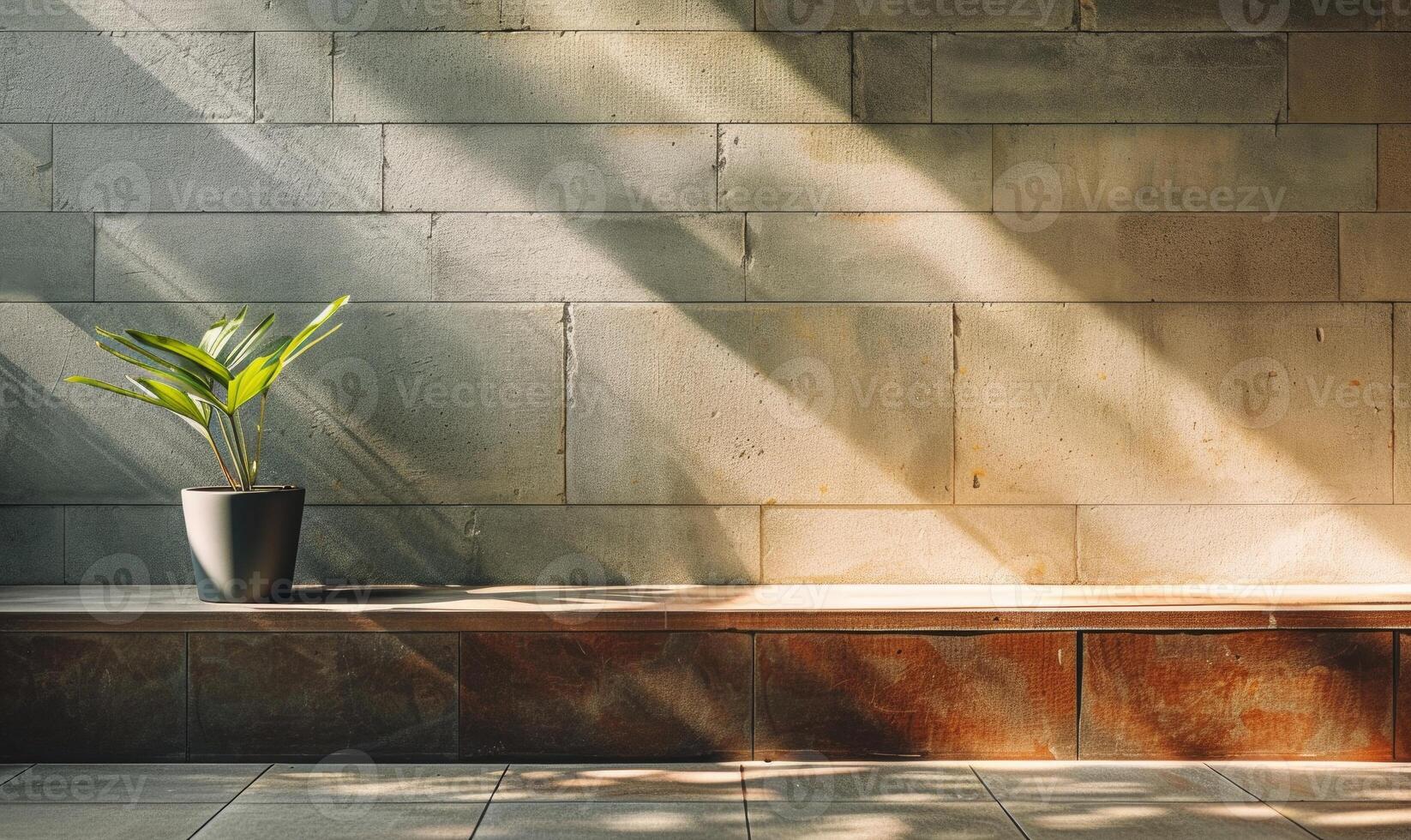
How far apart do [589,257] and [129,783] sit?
2673mm

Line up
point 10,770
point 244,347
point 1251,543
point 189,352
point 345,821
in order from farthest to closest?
point 1251,543
point 244,347
point 10,770
point 189,352
point 345,821

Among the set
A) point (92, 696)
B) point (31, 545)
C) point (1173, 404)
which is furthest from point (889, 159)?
point (31, 545)

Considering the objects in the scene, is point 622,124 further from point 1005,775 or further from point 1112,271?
point 1005,775

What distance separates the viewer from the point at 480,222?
4.16 meters

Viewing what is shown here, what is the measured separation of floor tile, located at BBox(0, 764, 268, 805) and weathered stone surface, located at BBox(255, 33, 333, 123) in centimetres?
271

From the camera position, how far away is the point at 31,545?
4160 millimetres

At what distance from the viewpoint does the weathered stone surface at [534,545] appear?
4.16 meters

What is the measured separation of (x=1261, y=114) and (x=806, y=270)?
2.13 meters

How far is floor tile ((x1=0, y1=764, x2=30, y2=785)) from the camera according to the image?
11.2 feet

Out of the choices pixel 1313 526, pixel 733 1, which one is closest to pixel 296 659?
pixel 733 1

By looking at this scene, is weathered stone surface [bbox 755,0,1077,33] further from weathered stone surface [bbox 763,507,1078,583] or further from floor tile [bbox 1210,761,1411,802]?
floor tile [bbox 1210,761,1411,802]

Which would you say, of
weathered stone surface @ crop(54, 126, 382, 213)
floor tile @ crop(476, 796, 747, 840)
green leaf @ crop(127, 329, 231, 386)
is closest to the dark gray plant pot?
green leaf @ crop(127, 329, 231, 386)

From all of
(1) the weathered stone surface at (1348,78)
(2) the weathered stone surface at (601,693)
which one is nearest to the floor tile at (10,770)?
(2) the weathered stone surface at (601,693)

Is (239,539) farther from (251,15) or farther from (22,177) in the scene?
(251,15)
